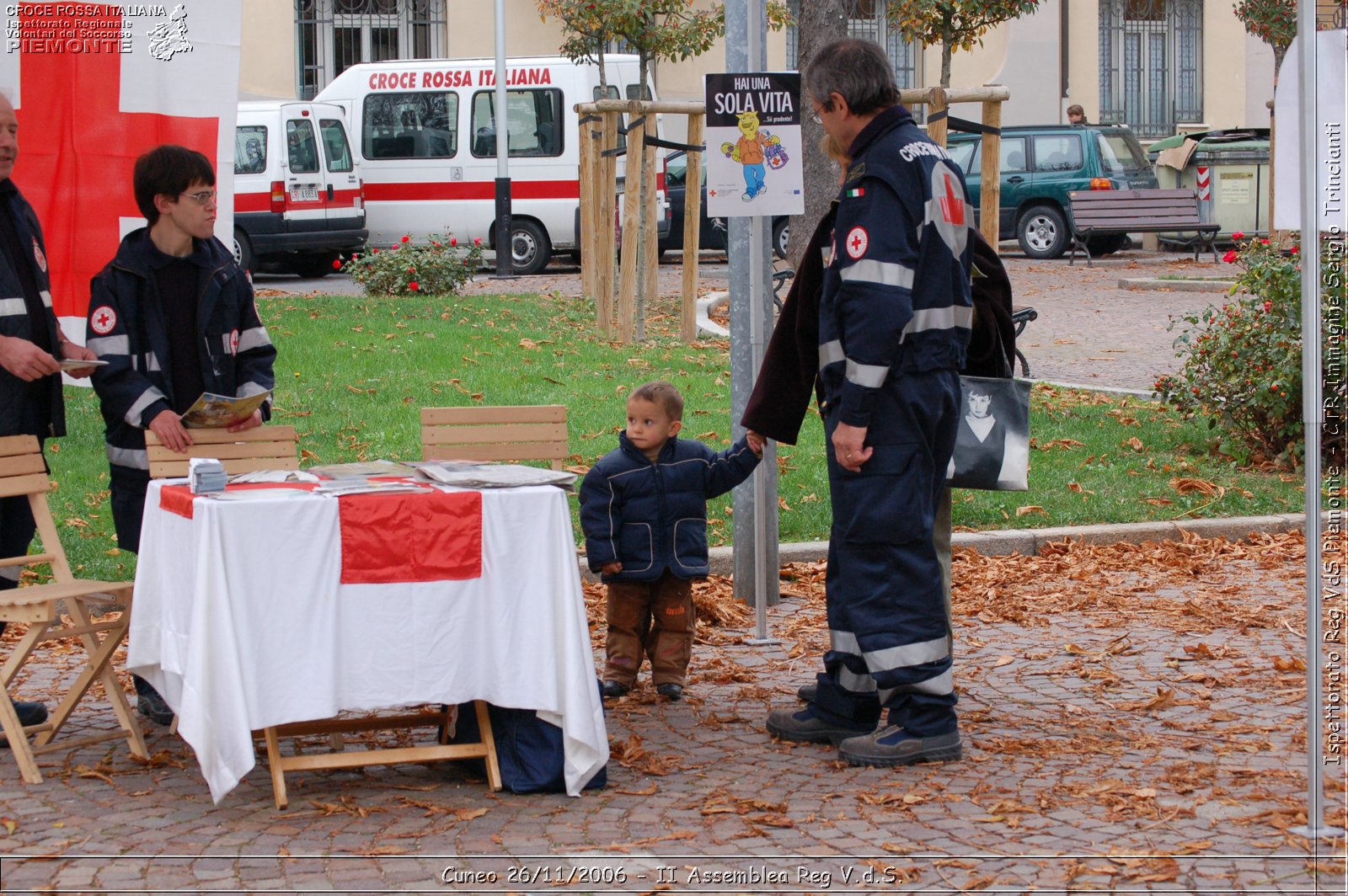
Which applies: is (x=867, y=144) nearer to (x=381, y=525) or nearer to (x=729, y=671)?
(x=381, y=525)

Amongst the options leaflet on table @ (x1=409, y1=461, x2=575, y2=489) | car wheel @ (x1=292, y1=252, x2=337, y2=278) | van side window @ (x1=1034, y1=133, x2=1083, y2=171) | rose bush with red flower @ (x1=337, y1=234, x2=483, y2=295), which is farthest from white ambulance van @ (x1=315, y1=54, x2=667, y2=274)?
leaflet on table @ (x1=409, y1=461, x2=575, y2=489)

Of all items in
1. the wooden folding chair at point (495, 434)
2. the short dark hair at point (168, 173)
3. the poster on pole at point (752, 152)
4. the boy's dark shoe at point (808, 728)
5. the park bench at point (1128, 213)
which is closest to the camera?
the boy's dark shoe at point (808, 728)

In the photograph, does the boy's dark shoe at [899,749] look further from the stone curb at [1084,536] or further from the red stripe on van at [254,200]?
the red stripe on van at [254,200]

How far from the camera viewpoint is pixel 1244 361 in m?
9.69

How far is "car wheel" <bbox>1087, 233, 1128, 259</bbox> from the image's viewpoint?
25.8 m

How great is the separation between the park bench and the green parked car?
37cm

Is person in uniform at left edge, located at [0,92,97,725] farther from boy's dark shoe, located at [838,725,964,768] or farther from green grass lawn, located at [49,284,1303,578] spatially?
boy's dark shoe, located at [838,725,964,768]

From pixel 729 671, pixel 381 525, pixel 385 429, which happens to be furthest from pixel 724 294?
pixel 381 525

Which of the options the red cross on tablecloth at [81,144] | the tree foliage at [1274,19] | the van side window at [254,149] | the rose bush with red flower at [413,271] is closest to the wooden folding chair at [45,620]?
the red cross on tablecloth at [81,144]

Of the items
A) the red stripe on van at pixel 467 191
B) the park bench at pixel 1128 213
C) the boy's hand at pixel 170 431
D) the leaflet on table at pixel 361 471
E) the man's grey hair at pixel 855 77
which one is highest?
the red stripe on van at pixel 467 191

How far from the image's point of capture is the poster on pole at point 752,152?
6.46m

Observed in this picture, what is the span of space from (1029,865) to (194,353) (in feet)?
10.7

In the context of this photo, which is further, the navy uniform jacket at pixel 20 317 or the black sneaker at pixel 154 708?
the black sneaker at pixel 154 708

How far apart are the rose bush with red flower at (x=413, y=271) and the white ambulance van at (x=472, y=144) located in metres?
5.19
